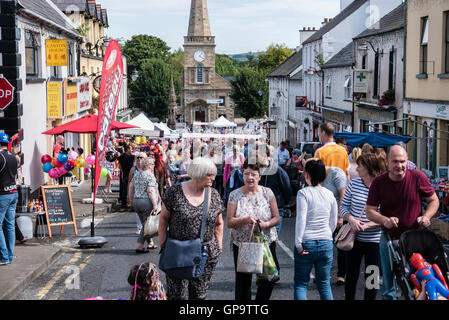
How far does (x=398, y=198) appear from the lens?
20.0 ft

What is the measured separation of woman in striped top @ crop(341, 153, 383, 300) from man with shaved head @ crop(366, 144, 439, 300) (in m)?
0.49

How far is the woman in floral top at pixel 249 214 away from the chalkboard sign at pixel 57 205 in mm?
6542

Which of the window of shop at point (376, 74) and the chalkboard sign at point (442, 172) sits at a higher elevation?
the window of shop at point (376, 74)

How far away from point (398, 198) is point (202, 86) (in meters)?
102

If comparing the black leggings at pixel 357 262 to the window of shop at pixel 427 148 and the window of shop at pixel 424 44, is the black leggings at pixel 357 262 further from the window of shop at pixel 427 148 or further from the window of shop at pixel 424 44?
the window of shop at pixel 424 44

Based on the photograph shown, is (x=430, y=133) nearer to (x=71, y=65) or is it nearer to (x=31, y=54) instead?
(x=31, y=54)

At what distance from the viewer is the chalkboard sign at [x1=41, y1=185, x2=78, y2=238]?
12.3 metres

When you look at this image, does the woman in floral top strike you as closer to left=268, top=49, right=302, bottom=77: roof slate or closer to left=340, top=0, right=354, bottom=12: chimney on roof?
left=340, top=0, right=354, bottom=12: chimney on roof

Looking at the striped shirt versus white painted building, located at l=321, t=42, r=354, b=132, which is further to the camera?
white painted building, located at l=321, t=42, r=354, b=132

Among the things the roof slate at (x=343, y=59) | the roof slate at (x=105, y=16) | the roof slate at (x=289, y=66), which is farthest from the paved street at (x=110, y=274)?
the roof slate at (x=289, y=66)

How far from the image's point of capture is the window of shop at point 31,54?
18312 mm

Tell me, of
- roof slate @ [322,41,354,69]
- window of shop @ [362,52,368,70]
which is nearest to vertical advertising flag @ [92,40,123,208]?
window of shop @ [362,52,368,70]
